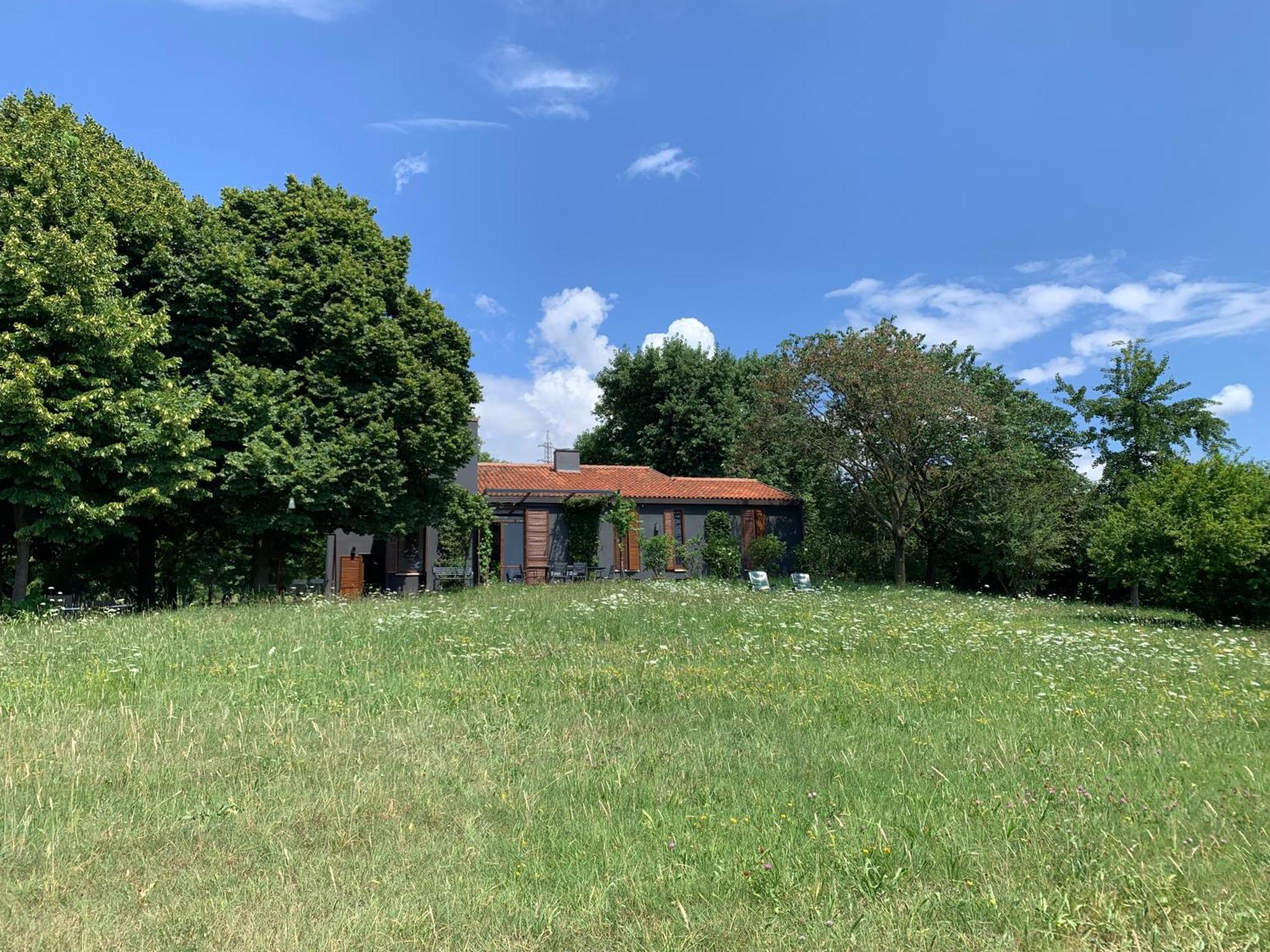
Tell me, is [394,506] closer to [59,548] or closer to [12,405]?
[12,405]

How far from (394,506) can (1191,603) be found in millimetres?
18107

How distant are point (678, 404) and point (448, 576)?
2077cm

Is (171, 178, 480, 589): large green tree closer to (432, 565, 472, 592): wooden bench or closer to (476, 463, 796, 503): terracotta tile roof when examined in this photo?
(432, 565, 472, 592): wooden bench

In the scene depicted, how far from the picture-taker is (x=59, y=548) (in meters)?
17.5


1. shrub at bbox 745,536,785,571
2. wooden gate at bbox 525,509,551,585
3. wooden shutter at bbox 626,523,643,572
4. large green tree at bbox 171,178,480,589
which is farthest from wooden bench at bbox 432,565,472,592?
shrub at bbox 745,536,785,571

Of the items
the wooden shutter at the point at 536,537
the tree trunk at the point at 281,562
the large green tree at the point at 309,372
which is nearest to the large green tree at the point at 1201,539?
the large green tree at the point at 309,372

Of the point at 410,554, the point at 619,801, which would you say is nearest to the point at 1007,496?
the point at 410,554

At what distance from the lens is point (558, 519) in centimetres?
2725

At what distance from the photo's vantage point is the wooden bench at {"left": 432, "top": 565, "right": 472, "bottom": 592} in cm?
2262

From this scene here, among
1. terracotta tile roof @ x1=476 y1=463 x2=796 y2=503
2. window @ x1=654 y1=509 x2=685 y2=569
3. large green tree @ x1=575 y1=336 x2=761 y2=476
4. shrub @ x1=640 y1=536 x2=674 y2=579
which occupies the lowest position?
shrub @ x1=640 y1=536 x2=674 y2=579

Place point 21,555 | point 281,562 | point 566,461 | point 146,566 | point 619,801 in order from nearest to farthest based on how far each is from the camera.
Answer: point 619,801
point 21,555
point 146,566
point 281,562
point 566,461

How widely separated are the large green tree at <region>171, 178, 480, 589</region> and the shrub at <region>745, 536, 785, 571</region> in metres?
14.1

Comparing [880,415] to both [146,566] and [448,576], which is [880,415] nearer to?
[448,576]

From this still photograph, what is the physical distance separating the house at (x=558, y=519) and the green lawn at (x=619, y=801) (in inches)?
613
